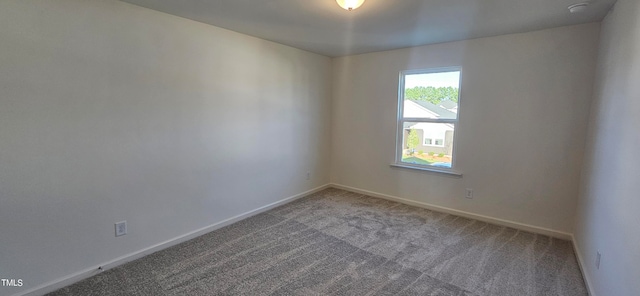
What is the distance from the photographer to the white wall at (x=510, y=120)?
9.21 feet

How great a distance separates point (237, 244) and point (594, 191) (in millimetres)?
3162

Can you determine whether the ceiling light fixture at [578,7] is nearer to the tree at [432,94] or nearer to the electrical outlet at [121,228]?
the tree at [432,94]

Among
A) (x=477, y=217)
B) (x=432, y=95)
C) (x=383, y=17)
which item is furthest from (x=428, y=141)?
(x=383, y=17)

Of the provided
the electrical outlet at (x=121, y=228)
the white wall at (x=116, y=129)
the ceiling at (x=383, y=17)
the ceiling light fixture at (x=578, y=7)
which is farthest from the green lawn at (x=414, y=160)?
the electrical outlet at (x=121, y=228)

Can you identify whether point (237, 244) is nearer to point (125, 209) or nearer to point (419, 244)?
point (125, 209)

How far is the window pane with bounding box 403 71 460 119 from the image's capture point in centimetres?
355

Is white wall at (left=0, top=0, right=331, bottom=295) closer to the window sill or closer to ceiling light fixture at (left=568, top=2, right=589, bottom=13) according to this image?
the window sill

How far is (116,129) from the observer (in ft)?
7.49

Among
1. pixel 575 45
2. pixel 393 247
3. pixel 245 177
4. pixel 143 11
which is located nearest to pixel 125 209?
pixel 245 177

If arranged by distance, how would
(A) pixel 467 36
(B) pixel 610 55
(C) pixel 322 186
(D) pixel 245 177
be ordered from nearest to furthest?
(B) pixel 610 55, (A) pixel 467 36, (D) pixel 245 177, (C) pixel 322 186

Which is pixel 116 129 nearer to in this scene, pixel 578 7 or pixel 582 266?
pixel 578 7

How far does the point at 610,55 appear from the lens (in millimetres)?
2207

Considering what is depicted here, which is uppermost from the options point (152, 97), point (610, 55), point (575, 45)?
point (575, 45)

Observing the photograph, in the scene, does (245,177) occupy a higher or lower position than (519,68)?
lower
